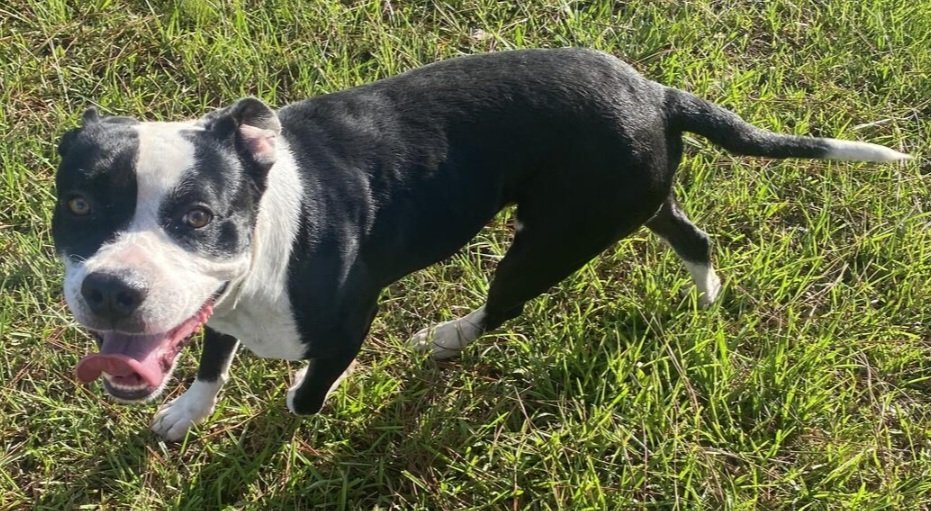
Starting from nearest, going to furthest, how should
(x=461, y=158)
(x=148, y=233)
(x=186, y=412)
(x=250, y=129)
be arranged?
(x=148, y=233), (x=250, y=129), (x=461, y=158), (x=186, y=412)

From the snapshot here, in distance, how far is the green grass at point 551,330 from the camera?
9.87 feet

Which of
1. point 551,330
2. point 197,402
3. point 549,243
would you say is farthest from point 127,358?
point 551,330

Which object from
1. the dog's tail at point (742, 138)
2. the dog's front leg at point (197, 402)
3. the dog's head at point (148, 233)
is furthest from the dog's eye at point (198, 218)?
the dog's tail at point (742, 138)

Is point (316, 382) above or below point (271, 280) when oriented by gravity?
below

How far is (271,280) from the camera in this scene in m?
2.39

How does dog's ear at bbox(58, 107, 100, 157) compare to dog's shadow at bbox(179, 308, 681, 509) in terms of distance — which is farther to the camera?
dog's shadow at bbox(179, 308, 681, 509)

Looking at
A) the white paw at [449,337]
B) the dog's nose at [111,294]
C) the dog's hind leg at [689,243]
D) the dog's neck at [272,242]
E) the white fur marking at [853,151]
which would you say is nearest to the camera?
the dog's nose at [111,294]

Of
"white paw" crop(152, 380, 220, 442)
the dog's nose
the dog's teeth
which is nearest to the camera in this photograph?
the dog's nose

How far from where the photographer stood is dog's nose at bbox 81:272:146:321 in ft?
6.52

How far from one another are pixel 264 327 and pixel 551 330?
1.28 metres

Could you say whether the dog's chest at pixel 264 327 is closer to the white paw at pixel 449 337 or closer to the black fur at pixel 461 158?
the black fur at pixel 461 158

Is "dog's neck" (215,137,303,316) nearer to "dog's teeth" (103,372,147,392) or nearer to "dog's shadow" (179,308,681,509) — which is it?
"dog's teeth" (103,372,147,392)

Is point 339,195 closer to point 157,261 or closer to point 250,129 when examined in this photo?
point 250,129

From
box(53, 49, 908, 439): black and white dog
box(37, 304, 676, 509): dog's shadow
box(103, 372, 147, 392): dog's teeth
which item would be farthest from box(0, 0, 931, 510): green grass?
box(103, 372, 147, 392): dog's teeth
